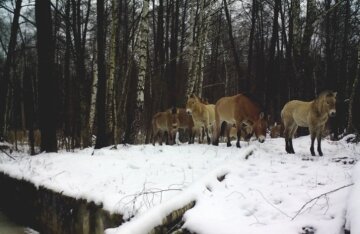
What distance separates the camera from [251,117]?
1131 centimetres

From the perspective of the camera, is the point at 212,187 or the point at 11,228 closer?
the point at 212,187

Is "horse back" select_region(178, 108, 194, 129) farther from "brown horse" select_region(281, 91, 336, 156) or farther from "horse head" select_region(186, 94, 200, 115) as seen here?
"brown horse" select_region(281, 91, 336, 156)

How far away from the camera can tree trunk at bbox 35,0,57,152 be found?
1199 cm

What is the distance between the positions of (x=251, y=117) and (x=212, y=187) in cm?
607

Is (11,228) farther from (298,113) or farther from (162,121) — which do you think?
(162,121)

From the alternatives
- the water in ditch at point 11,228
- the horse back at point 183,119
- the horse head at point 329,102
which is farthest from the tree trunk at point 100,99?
the horse head at point 329,102

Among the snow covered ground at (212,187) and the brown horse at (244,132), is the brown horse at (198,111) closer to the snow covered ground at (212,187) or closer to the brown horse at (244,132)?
the brown horse at (244,132)

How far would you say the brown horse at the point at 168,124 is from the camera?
14.5 meters

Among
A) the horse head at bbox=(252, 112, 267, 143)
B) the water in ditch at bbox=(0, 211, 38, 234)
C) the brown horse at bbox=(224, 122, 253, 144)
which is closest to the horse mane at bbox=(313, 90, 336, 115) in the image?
the horse head at bbox=(252, 112, 267, 143)

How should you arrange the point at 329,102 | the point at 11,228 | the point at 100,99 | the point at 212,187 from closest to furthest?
the point at 212,187
the point at 11,228
the point at 329,102
the point at 100,99

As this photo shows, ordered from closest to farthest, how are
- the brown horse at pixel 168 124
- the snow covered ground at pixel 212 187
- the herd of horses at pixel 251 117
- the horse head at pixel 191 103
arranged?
the snow covered ground at pixel 212 187, the herd of horses at pixel 251 117, the horse head at pixel 191 103, the brown horse at pixel 168 124

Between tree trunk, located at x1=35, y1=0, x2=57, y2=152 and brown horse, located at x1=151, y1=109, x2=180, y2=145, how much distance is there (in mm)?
4143

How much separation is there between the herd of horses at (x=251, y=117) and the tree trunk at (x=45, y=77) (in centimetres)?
437

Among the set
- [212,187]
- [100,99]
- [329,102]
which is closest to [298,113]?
[329,102]
